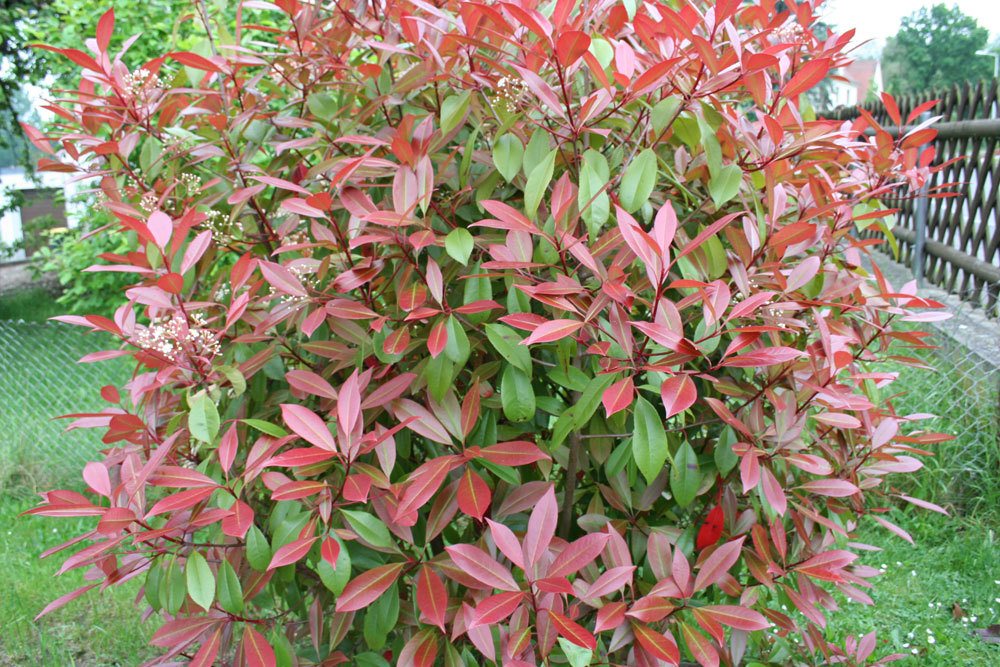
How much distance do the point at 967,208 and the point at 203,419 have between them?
21.0 ft

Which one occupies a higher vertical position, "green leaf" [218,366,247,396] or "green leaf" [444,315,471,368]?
"green leaf" [444,315,471,368]

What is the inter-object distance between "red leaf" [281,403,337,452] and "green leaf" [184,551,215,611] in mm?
285

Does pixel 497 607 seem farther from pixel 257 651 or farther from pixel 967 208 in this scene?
pixel 967 208

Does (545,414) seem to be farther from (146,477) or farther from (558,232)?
(146,477)

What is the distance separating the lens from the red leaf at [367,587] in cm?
132

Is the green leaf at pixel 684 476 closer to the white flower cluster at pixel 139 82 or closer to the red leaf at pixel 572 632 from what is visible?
the red leaf at pixel 572 632

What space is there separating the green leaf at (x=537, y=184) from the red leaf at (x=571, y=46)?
0.15 meters

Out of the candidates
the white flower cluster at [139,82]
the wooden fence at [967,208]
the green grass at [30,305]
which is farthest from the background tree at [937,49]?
the white flower cluster at [139,82]

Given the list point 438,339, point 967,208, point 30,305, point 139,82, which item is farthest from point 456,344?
point 30,305

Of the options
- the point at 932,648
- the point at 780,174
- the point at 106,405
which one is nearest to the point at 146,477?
the point at 780,174

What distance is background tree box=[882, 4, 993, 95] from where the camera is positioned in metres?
57.7

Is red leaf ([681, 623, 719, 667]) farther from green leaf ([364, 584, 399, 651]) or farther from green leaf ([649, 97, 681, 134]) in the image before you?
green leaf ([649, 97, 681, 134])

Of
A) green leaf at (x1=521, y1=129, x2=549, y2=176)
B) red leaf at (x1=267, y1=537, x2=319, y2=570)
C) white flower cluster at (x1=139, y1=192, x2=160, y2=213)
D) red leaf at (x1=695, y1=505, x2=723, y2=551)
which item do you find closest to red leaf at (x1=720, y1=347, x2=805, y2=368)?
red leaf at (x1=695, y1=505, x2=723, y2=551)

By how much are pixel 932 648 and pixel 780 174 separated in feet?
6.87
